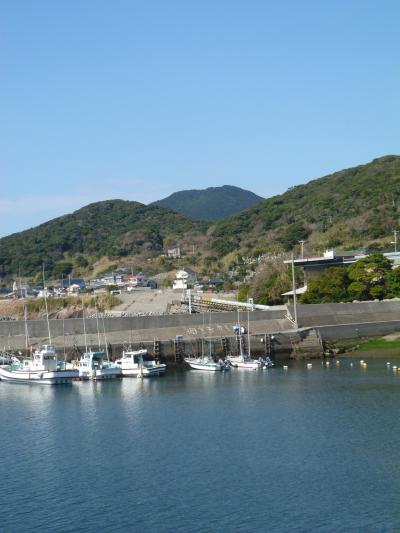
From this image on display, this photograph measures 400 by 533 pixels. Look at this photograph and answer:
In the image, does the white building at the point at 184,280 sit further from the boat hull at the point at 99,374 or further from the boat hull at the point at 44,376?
the boat hull at the point at 44,376

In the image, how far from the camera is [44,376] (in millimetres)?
62750

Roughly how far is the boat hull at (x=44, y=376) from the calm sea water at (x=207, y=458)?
5572 mm

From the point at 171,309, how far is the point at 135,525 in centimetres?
7307

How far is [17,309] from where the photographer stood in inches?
4742

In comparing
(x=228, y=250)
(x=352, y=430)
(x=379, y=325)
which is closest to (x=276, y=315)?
(x=379, y=325)

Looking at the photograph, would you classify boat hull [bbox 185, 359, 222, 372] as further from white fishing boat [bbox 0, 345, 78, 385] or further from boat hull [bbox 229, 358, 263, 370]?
white fishing boat [bbox 0, 345, 78, 385]

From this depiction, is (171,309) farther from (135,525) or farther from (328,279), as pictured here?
(135,525)

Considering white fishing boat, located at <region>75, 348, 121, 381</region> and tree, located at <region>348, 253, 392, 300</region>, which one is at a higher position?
tree, located at <region>348, 253, 392, 300</region>

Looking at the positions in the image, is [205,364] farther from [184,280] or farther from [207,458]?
[184,280]

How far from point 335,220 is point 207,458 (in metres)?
134

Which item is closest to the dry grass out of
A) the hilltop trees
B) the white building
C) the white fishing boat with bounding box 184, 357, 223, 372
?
the white building

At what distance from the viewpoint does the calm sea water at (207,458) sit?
2872 centimetres

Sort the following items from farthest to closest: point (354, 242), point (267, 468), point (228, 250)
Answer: point (228, 250)
point (354, 242)
point (267, 468)

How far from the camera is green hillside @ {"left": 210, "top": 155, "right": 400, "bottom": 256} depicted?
149750 millimetres
